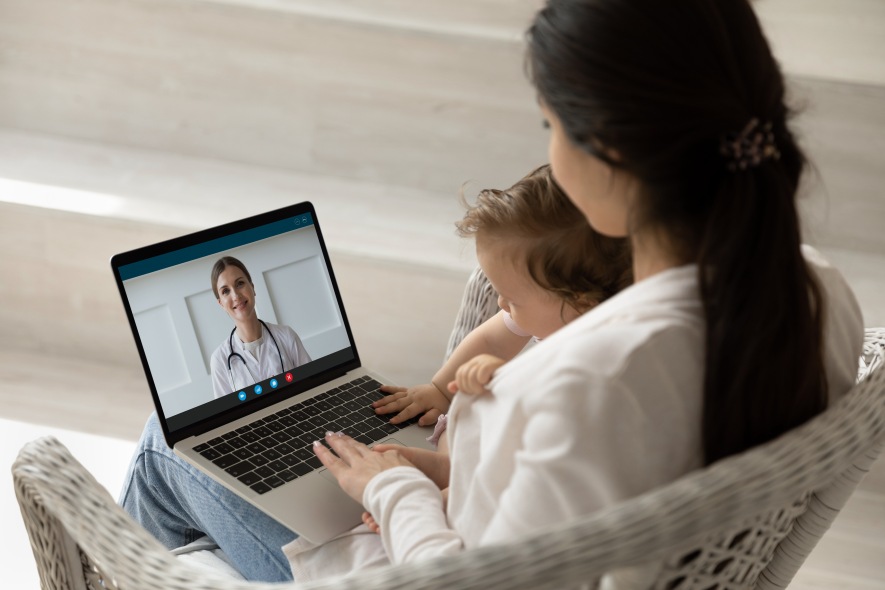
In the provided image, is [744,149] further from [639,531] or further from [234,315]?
[234,315]

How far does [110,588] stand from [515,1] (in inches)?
61.1

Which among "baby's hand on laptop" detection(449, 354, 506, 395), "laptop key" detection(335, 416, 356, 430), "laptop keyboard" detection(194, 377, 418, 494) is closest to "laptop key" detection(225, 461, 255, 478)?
"laptop keyboard" detection(194, 377, 418, 494)

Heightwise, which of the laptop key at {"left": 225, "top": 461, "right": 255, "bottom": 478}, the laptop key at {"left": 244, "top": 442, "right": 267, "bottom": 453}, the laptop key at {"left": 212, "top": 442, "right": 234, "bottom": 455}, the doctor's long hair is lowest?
the laptop key at {"left": 225, "top": 461, "right": 255, "bottom": 478}

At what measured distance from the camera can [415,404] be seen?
1159mm

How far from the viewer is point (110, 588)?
2.62ft

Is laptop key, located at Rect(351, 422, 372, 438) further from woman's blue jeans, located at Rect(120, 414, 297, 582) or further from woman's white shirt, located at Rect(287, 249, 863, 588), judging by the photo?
woman's white shirt, located at Rect(287, 249, 863, 588)

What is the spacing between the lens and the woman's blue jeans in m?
0.99

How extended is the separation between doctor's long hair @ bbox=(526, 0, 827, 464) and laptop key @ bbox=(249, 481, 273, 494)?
0.49 m

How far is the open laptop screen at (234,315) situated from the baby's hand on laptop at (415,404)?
0.27ft

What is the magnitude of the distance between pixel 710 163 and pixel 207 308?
24.8 inches

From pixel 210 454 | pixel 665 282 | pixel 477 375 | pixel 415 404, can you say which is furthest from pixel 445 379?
pixel 665 282

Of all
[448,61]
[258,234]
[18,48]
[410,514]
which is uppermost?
[18,48]

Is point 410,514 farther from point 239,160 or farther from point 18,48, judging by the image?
point 18,48

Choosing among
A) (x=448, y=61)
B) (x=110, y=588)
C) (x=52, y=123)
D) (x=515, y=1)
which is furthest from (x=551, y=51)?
(x=52, y=123)
